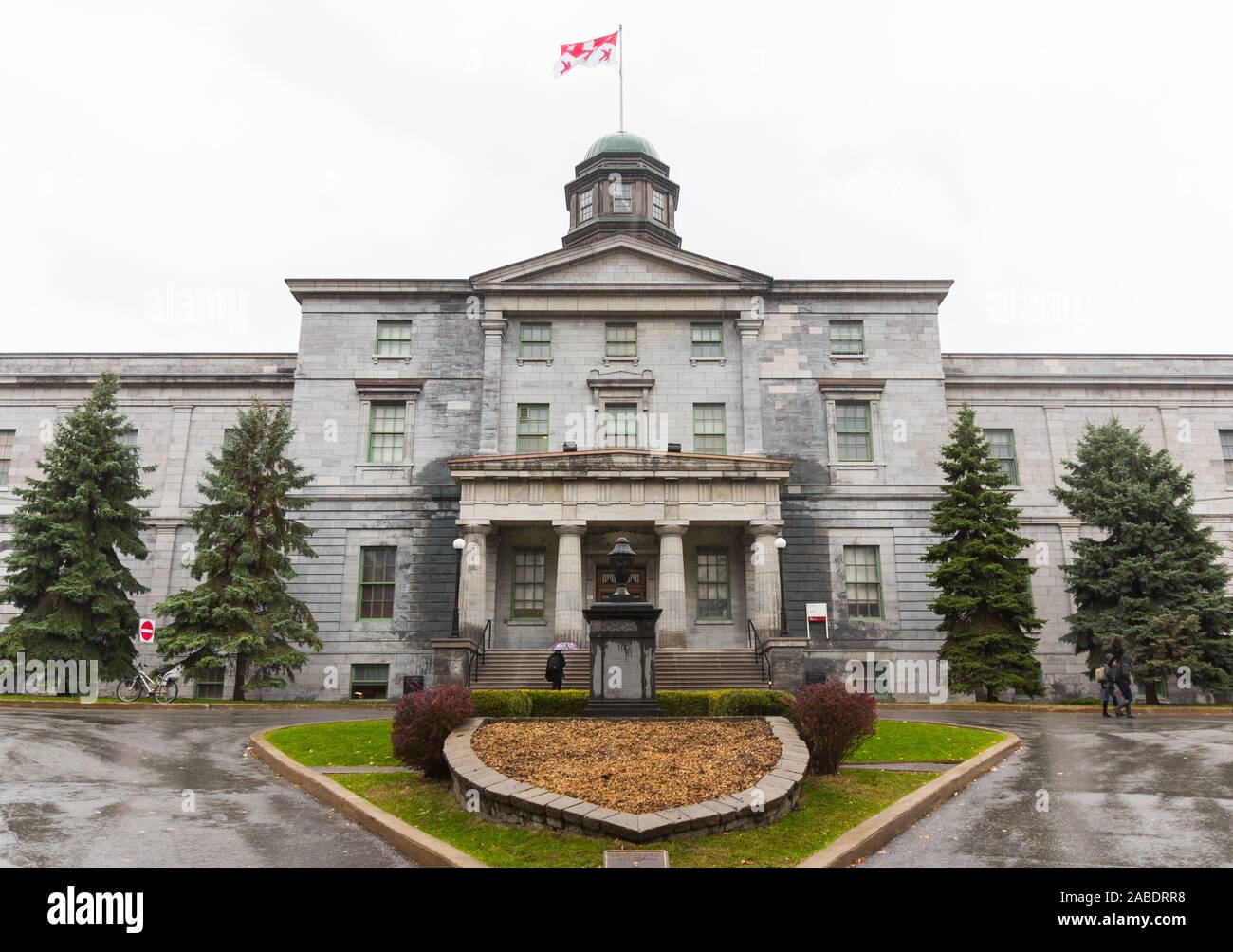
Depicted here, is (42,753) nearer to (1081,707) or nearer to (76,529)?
(76,529)

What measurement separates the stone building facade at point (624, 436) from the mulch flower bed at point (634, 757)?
13645 millimetres

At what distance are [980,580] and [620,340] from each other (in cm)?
1519

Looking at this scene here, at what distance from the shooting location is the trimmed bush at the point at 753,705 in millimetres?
14680

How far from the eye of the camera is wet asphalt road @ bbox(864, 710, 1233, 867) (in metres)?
8.79

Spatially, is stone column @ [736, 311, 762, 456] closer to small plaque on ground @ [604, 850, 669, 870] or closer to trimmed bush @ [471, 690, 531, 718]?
trimmed bush @ [471, 690, 531, 718]

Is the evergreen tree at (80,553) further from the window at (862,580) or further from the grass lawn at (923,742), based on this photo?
the window at (862,580)

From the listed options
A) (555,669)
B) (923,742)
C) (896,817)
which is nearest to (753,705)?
(923,742)

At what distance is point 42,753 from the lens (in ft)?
45.5

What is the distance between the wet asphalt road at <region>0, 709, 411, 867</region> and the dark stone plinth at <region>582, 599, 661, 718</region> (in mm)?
5452

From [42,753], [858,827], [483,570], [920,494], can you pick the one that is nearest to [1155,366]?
[920,494]

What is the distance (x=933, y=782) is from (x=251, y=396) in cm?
3045

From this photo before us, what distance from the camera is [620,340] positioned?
108ft
